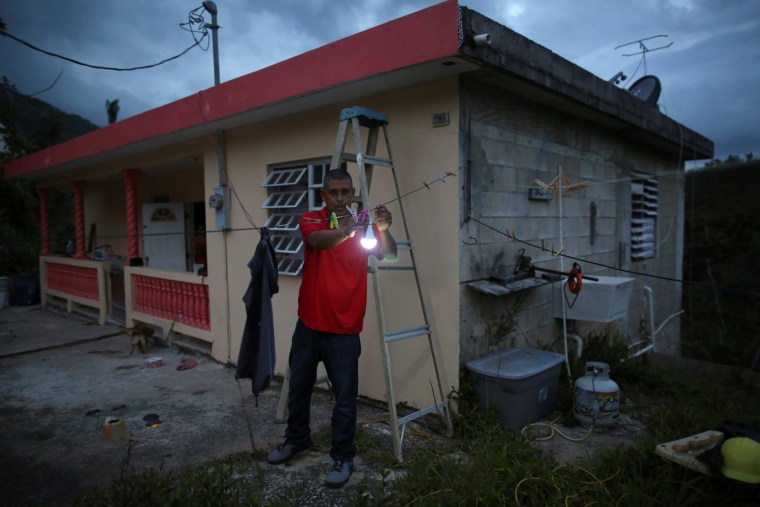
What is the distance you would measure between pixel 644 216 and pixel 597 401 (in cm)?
404

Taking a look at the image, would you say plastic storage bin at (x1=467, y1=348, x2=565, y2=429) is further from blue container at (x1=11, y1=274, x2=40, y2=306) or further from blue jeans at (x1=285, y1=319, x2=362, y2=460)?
blue container at (x1=11, y1=274, x2=40, y2=306)

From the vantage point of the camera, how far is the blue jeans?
9.50 feet

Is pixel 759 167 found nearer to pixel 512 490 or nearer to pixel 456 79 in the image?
pixel 456 79

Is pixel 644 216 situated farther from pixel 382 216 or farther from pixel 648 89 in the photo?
pixel 382 216

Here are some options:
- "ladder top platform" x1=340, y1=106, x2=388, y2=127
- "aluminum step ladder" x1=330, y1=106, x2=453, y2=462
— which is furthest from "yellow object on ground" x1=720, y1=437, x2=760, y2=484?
"ladder top platform" x1=340, y1=106, x2=388, y2=127

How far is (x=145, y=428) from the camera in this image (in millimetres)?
3783

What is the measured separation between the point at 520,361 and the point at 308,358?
65.2 inches

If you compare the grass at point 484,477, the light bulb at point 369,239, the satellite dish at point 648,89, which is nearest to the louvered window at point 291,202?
the light bulb at point 369,239

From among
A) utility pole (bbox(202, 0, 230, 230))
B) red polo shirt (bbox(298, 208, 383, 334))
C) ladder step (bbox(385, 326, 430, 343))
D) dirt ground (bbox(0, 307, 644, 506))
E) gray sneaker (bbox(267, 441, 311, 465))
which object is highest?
utility pole (bbox(202, 0, 230, 230))

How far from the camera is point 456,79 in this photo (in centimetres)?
345

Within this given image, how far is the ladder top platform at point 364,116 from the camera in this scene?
332 cm

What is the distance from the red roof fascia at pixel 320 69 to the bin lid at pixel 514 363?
7.17 feet

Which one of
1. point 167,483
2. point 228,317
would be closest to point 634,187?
point 228,317

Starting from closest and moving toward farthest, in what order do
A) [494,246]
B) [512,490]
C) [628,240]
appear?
[512,490]
[494,246]
[628,240]
